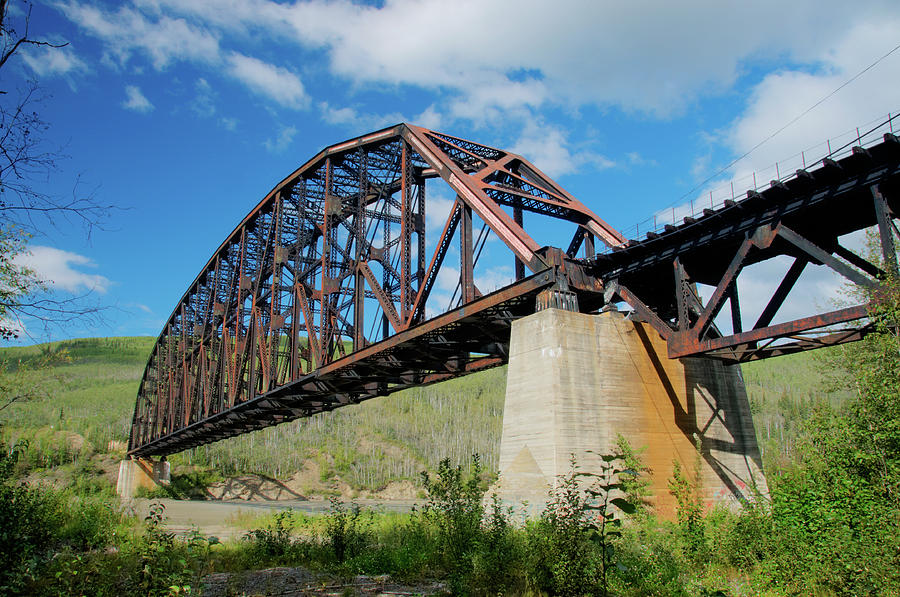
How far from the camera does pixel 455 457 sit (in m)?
105

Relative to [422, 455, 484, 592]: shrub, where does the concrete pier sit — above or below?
above

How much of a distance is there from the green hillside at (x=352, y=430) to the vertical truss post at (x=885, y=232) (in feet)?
205

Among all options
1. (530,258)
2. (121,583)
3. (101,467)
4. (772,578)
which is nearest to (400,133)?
(530,258)

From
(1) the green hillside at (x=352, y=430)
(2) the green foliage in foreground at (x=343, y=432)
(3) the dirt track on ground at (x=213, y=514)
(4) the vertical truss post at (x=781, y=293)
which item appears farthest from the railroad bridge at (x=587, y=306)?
(1) the green hillside at (x=352, y=430)

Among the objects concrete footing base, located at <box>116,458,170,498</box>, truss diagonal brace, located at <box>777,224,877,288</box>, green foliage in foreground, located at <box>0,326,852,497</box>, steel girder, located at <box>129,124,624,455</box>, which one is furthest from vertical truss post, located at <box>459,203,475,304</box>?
concrete footing base, located at <box>116,458,170,498</box>

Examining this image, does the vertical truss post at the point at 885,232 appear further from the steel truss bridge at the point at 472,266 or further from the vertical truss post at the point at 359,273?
the vertical truss post at the point at 359,273

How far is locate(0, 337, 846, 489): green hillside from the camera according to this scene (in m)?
87.2

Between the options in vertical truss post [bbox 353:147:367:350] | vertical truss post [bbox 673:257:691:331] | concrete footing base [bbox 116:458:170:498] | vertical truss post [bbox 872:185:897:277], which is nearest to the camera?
vertical truss post [bbox 872:185:897:277]

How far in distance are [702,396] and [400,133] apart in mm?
17761

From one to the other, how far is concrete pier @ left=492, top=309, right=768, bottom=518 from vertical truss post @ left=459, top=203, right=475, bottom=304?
13.8 feet

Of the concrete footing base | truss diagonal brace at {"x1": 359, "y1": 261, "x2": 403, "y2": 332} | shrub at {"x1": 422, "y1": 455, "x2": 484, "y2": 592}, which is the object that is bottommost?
shrub at {"x1": 422, "y1": 455, "x2": 484, "y2": 592}

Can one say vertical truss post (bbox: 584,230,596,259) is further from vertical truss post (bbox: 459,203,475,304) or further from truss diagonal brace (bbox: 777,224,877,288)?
truss diagonal brace (bbox: 777,224,877,288)

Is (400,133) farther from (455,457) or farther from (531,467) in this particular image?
(455,457)

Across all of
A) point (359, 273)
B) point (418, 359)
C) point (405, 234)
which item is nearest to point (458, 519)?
point (418, 359)
